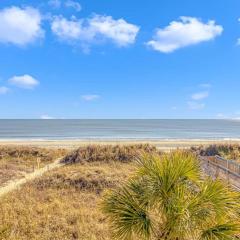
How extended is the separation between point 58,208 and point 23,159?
50.8ft

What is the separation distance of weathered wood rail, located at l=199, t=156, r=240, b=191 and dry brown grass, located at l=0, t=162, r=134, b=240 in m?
4.38

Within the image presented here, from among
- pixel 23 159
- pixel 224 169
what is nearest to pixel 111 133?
pixel 23 159

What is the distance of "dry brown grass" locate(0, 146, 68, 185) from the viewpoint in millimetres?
21023

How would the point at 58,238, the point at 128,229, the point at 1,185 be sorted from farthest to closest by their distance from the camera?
1. the point at 1,185
2. the point at 58,238
3. the point at 128,229

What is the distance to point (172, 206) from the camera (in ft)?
15.7

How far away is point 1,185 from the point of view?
16.7 m

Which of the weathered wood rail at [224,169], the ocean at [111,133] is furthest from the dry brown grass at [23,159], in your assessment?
the ocean at [111,133]

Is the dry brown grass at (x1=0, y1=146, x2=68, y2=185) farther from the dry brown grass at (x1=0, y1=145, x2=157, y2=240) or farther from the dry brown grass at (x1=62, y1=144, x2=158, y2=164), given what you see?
the dry brown grass at (x1=0, y1=145, x2=157, y2=240)

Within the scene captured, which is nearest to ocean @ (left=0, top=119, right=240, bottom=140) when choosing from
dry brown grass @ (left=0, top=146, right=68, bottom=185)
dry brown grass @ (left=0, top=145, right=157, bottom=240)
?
dry brown grass @ (left=0, top=146, right=68, bottom=185)

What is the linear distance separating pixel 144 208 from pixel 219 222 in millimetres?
1087

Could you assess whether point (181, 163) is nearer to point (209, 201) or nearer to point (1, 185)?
point (209, 201)

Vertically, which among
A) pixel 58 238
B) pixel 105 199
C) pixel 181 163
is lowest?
pixel 58 238

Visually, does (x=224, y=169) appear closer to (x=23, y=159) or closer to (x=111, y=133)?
(x=23, y=159)

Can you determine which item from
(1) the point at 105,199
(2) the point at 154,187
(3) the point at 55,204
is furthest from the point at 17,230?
(2) the point at 154,187
